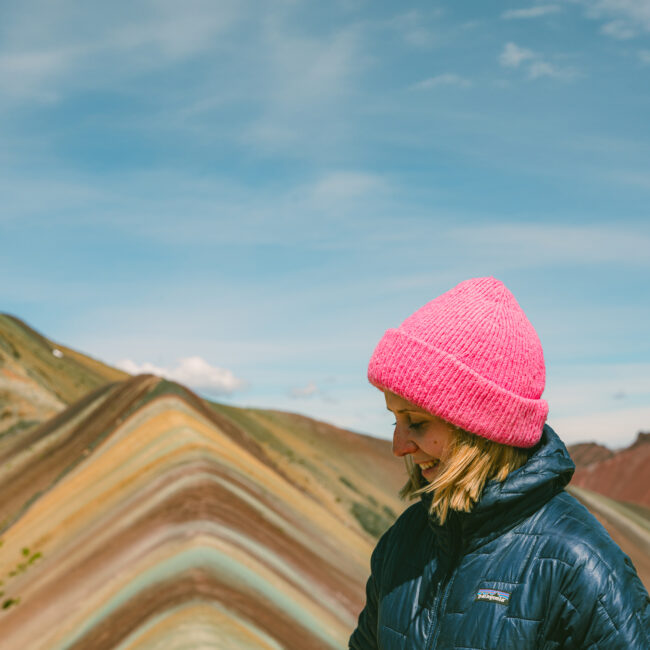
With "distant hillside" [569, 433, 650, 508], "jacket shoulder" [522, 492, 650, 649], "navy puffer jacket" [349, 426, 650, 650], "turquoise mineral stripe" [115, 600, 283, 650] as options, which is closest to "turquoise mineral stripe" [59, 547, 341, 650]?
"turquoise mineral stripe" [115, 600, 283, 650]

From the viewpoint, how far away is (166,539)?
914 cm

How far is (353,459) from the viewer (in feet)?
73.0

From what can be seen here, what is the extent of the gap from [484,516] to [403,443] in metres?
0.35

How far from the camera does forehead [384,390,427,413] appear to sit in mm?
2584

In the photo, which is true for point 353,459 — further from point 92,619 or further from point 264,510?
point 92,619

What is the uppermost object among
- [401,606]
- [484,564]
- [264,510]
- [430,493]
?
[430,493]

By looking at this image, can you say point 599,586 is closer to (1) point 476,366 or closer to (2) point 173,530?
(1) point 476,366

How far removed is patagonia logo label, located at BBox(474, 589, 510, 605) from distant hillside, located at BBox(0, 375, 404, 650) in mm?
5141

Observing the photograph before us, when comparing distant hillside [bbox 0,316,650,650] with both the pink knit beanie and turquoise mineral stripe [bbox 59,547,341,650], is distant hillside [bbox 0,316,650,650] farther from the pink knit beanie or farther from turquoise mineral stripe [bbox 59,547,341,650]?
the pink knit beanie

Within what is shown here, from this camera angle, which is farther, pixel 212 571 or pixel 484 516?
pixel 212 571

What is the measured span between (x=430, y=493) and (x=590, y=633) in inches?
23.2

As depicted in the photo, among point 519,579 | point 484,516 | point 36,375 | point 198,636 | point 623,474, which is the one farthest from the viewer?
point 623,474

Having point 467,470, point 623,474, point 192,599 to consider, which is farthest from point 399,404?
point 623,474

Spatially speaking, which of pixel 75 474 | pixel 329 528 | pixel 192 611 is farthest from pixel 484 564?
pixel 75 474
